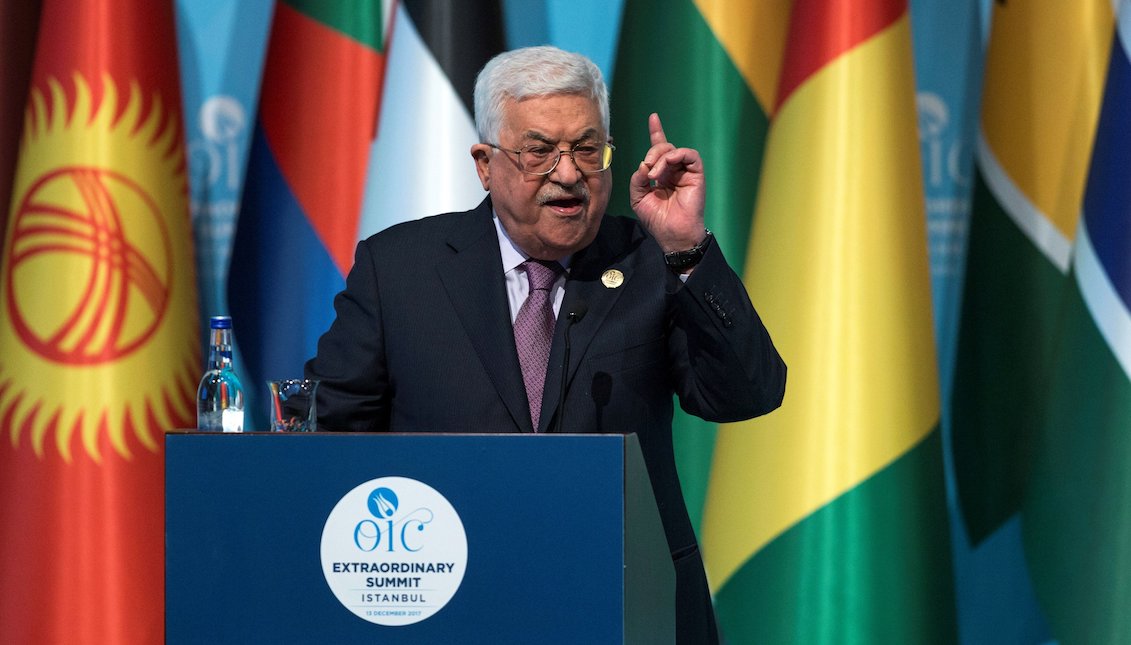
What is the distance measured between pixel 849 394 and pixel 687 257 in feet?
4.10

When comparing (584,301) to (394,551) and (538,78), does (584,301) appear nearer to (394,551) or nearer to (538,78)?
(538,78)

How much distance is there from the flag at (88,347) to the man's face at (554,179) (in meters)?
1.58

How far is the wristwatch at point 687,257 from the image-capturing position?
1801 mm

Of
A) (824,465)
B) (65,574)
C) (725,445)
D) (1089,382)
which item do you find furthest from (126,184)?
(1089,382)

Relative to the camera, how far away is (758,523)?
3000mm

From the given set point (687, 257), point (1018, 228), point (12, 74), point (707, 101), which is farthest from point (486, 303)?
point (12, 74)

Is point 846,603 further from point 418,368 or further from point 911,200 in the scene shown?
point 418,368

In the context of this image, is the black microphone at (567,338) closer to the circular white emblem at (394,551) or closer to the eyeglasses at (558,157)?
the eyeglasses at (558,157)

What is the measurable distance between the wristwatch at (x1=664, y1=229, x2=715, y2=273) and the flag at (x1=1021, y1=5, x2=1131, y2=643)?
4.82 ft

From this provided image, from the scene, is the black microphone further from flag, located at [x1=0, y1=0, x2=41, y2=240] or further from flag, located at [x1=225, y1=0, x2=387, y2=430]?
flag, located at [x1=0, y1=0, x2=41, y2=240]

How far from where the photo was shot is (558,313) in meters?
1.86

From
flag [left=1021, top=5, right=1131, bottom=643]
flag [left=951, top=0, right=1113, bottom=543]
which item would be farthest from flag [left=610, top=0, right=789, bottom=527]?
flag [left=1021, top=5, right=1131, bottom=643]

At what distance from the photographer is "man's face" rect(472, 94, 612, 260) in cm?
189

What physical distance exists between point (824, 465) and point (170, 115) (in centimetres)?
184
